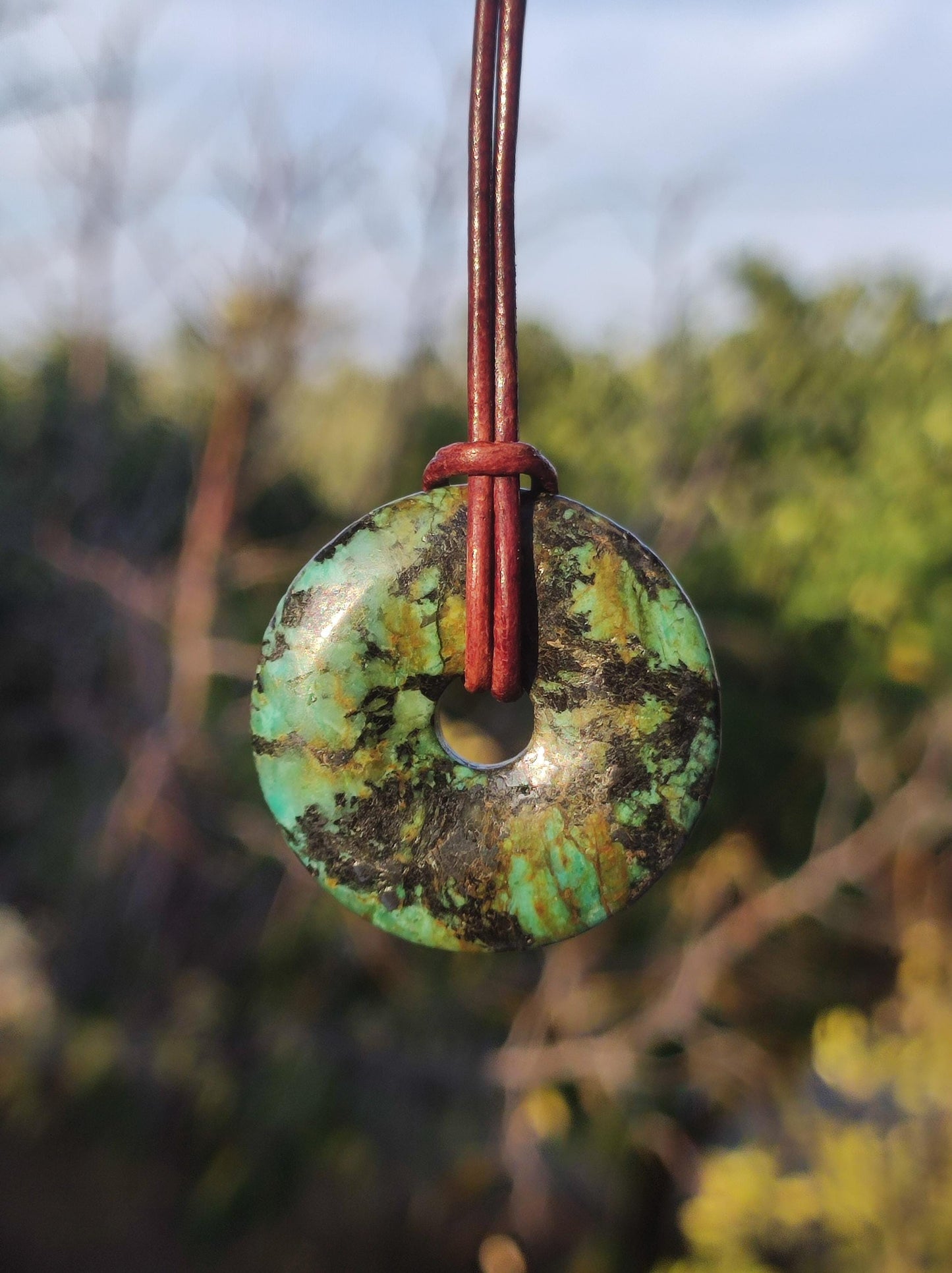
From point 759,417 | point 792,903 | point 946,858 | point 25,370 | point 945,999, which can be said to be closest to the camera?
point 945,999

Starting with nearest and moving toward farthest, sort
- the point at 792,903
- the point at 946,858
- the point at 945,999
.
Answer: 1. the point at 945,999
2. the point at 792,903
3. the point at 946,858

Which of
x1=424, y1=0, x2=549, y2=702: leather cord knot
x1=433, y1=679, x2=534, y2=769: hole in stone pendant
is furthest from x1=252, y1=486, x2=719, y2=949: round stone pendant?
x1=433, y1=679, x2=534, y2=769: hole in stone pendant

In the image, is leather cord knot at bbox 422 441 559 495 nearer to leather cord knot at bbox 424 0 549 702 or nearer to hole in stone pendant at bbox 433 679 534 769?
leather cord knot at bbox 424 0 549 702

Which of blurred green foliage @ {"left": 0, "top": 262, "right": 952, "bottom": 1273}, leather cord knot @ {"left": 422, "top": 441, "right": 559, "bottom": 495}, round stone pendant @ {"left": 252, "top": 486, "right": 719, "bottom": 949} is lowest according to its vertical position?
blurred green foliage @ {"left": 0, "top": 262, "right": 952, "bottom": 1273}

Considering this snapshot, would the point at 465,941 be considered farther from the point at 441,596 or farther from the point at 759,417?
the point at 759,417

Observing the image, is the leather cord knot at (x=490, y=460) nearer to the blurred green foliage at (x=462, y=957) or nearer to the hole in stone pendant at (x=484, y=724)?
the hole in stone pendant at (x=484, y=724)

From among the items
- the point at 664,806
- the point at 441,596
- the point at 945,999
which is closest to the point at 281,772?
the point at 441,596
